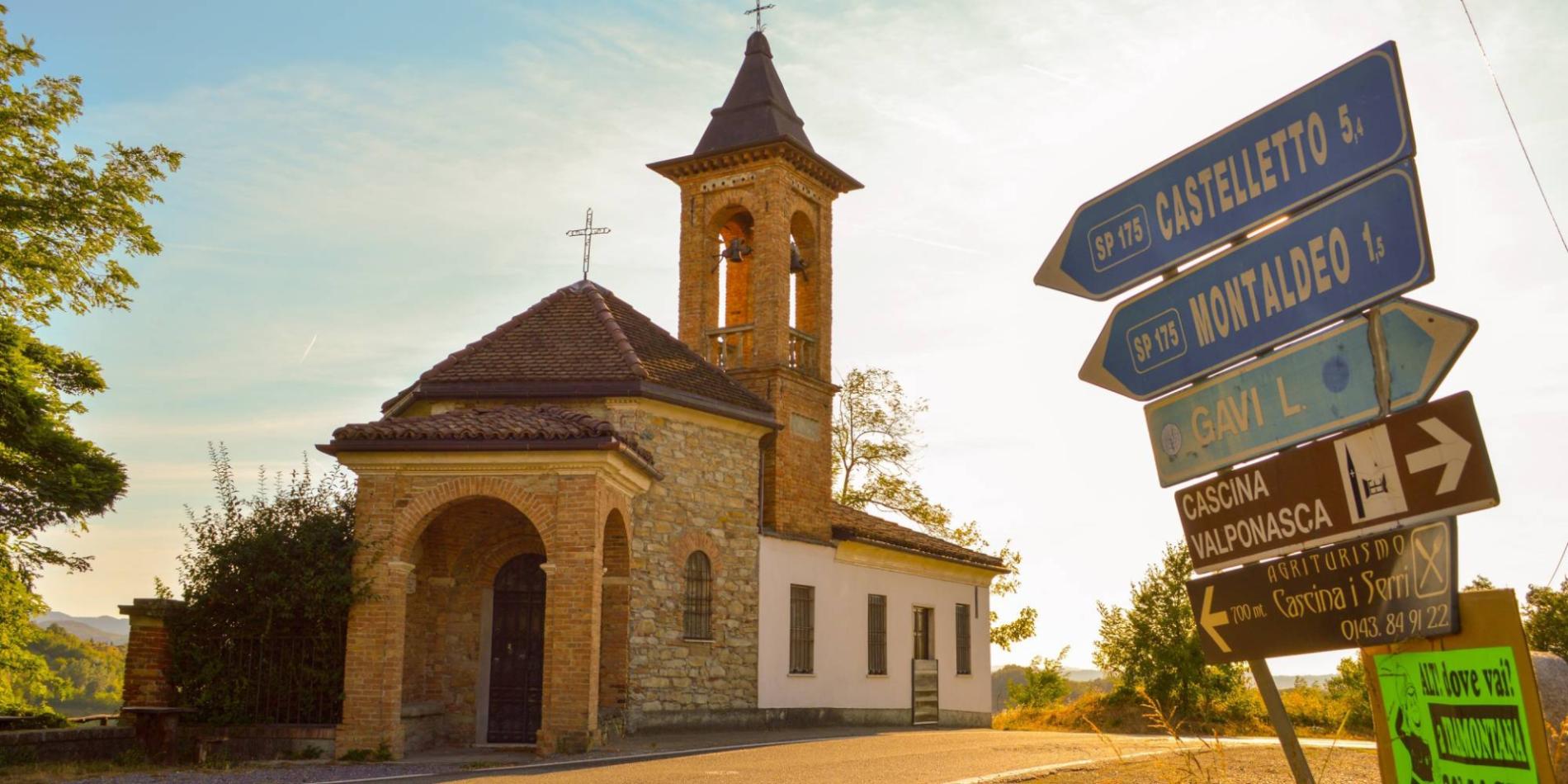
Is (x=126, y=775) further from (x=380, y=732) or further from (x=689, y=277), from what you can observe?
(x=689, y=277)

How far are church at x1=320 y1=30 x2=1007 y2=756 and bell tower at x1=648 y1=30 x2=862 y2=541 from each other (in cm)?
5

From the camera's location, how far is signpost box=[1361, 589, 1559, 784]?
346 cm

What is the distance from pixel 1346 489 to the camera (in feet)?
13.6

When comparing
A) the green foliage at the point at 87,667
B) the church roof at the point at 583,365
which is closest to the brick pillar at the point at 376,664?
the church roof at the point at 583,365

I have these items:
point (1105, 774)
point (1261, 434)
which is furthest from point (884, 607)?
point (1261, 434)

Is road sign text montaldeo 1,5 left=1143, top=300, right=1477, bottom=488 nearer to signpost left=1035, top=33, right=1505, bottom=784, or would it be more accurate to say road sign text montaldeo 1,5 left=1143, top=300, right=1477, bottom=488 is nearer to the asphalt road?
signpost left=1035, top=33, right=1505, bottom=784

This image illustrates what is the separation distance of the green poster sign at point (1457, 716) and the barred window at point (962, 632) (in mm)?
22174

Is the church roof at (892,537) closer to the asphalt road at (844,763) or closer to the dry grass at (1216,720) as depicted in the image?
the dry grass at (1216,720)

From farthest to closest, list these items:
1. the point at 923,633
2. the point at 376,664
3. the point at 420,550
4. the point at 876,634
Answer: the point at 923,633, the point at 876,634, the point at 420,550, the point at 376,664

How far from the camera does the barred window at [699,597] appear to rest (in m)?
17.7

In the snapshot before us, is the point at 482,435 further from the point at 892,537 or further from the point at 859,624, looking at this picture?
the point at 892,537

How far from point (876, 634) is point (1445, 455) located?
19.6 m

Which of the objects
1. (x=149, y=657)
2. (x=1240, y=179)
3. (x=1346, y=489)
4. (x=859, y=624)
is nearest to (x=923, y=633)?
(x=859, y=624)

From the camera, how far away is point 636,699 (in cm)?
1619
